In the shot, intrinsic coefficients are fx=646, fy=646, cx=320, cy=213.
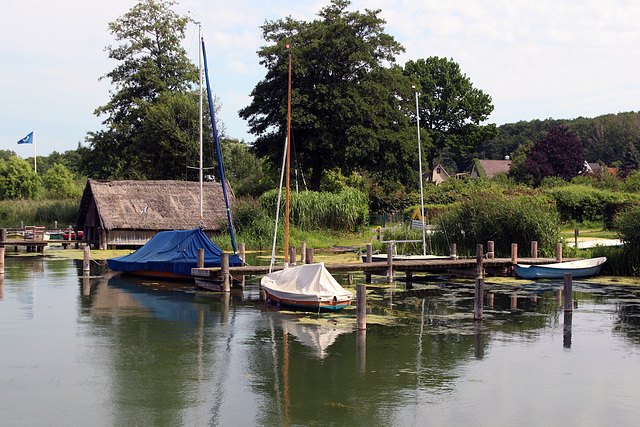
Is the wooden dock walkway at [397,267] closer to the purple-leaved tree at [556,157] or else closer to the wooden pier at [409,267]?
the wooden pier at [409,267]

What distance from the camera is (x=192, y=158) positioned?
55.4m

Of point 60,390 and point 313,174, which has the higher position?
point 313,174

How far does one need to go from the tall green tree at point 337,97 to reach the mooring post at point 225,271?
86.4 ft

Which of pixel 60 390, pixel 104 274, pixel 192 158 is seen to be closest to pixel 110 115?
pixel 192 158

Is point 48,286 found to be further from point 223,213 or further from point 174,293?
point 223,213

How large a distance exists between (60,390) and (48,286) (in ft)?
46.0

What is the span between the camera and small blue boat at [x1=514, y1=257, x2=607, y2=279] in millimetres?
26078

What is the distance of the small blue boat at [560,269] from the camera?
26078 mm

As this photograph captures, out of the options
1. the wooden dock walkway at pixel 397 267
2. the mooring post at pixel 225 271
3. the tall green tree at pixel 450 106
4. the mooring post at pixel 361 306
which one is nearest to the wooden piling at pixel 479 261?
the wooden dock walkway at pixel 397 267

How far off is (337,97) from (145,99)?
20719 mm

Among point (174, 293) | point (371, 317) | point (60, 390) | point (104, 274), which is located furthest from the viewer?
point (104, 274)

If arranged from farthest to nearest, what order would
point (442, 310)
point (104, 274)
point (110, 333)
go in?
point (104, 274) → point (442, 310) → point (110, 333)

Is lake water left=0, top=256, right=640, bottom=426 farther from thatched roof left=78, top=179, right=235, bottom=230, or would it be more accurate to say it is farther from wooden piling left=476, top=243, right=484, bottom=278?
thatched roof left=78, top=179, right=235, bottom=230

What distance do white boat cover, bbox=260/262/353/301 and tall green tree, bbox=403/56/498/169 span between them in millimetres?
58347
